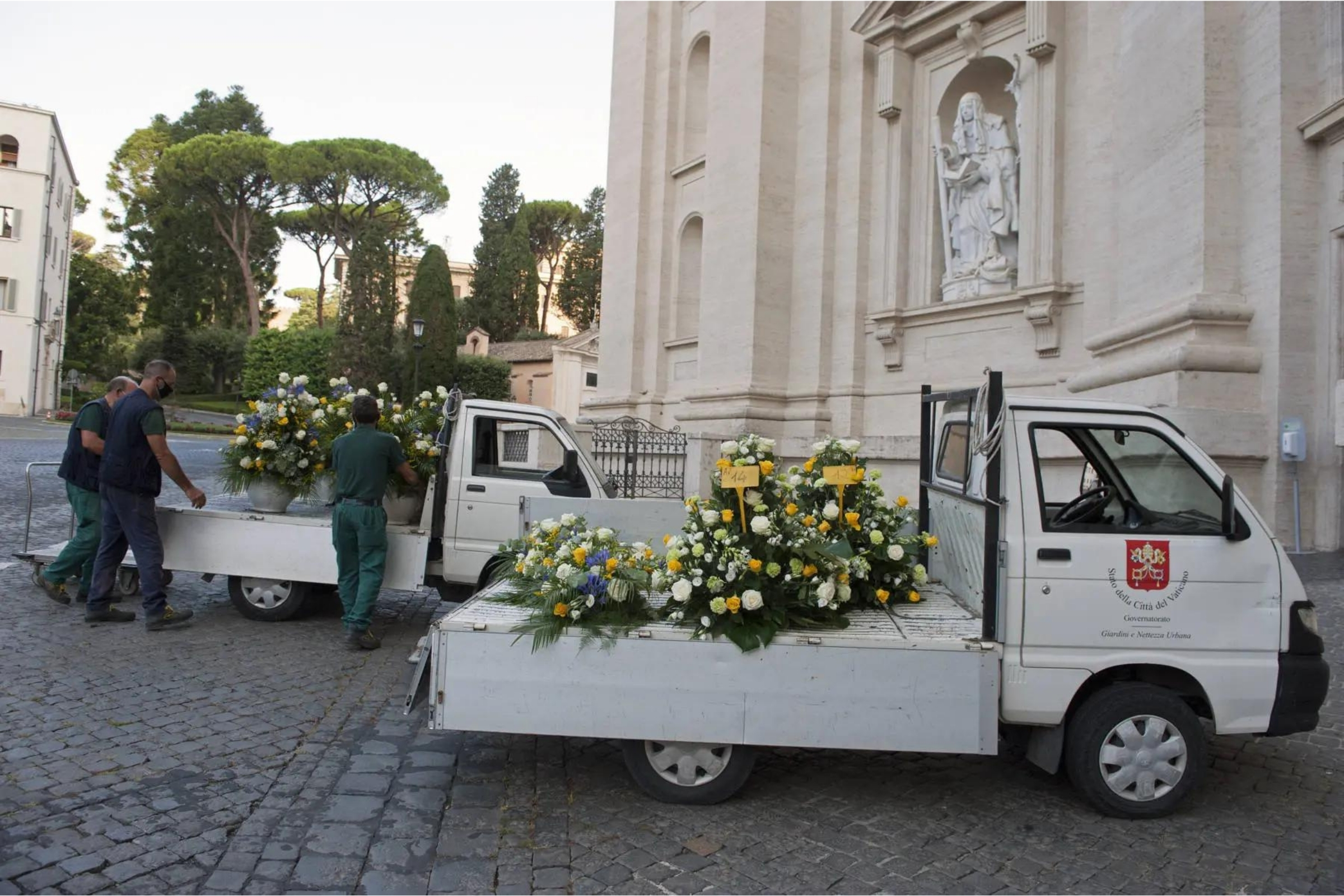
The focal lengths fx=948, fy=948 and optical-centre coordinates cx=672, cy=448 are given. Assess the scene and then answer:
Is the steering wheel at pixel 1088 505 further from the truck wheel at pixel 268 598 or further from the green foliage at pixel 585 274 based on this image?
the green foliage at pixel 585 274

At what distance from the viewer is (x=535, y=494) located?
7.69 metres

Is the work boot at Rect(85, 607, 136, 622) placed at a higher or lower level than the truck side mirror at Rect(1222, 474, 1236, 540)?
lower

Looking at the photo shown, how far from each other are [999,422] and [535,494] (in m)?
Answer: 4.46

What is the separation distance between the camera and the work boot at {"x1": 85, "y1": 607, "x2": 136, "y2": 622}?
7.15 metres

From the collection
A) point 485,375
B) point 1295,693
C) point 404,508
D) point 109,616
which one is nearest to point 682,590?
point 1295,693

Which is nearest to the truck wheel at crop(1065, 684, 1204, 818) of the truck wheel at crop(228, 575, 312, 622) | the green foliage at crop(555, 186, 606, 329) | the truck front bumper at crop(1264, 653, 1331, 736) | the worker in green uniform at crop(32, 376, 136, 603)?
the truck front bumper at crop(1264, 653, 1331, 736)

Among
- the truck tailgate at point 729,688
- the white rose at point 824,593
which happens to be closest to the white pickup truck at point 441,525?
the truck tailgate at point 729,688

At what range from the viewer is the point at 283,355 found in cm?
5106

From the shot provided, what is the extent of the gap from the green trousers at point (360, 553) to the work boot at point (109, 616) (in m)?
1.88

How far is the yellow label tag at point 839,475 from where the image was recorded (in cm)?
459

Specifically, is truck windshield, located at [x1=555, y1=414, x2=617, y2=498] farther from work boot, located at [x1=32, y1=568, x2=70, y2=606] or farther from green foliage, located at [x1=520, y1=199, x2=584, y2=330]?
green foliage, located at [x1=520, y1=199, x2=584, y2=330]

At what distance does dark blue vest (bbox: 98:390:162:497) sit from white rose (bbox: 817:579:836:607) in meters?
5.34

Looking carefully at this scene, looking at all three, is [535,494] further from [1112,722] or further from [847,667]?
[1112,722]

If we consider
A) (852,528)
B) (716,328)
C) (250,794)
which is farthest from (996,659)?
(716,328)
